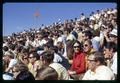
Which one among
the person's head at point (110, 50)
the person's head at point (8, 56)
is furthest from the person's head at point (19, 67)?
the person's head at point (110, 50)

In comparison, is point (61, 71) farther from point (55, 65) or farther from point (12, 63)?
point (12, 63)

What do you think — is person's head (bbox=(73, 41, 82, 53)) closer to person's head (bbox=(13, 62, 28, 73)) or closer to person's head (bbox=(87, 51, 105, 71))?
person's head (bbox=(87, 51, 105, 71))

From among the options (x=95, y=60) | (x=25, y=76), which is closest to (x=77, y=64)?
(x=95, y=60)

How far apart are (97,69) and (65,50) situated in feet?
2.30

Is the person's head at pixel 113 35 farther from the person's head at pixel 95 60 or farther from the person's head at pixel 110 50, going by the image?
the person's head at pixel 95 60

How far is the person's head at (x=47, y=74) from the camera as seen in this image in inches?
252

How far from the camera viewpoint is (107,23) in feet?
21.6

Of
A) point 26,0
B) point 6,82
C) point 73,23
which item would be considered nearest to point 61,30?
point 73,23

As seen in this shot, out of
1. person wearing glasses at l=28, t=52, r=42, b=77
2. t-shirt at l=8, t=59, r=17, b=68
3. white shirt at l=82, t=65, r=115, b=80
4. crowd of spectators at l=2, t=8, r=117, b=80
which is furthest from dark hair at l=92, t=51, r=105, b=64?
t-shirt at l=8, t=59, r=17, b=68

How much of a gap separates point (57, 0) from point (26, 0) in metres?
0.48

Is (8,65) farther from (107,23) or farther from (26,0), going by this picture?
(107,23)

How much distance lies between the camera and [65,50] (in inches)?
265

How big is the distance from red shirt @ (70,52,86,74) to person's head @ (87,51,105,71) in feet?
0.34

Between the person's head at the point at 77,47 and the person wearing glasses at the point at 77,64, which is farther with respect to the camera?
the person's head at the point at 77,47
